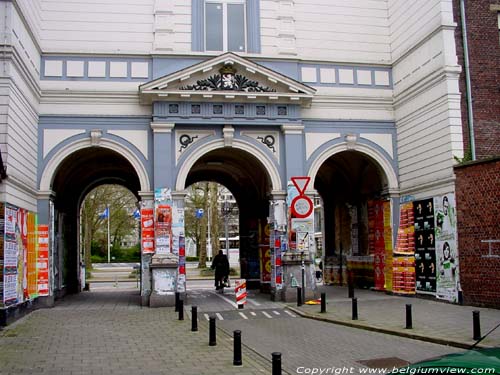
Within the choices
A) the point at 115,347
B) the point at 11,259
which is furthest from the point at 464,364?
the point at 11,259

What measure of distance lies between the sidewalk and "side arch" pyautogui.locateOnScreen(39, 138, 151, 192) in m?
6.34

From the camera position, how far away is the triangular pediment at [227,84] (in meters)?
19.0

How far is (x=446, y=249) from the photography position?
17.4m

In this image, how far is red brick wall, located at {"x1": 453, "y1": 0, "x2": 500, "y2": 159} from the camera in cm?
1775

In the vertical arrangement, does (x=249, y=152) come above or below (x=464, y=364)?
above

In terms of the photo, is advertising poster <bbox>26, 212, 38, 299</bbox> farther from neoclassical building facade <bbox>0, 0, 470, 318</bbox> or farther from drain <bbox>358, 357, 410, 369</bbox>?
drain <bbox>358, 357, 410, 369</bbox>

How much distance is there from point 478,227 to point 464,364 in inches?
509

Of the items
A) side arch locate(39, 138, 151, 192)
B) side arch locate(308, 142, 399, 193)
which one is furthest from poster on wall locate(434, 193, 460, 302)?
side arch locate(39, 138, 151, 192)

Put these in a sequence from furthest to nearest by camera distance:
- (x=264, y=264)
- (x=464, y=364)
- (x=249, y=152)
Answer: (x=264, y=264) < (x=249, y=152) < (x=464, y=364)

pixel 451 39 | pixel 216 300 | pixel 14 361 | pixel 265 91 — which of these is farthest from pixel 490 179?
pixel 14 361

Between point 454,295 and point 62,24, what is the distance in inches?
596

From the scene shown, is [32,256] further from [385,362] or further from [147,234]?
[385,362]

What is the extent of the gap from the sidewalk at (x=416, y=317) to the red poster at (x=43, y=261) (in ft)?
25.0

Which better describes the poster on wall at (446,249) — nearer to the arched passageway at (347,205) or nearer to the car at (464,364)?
the arched passageway at (347,205)
